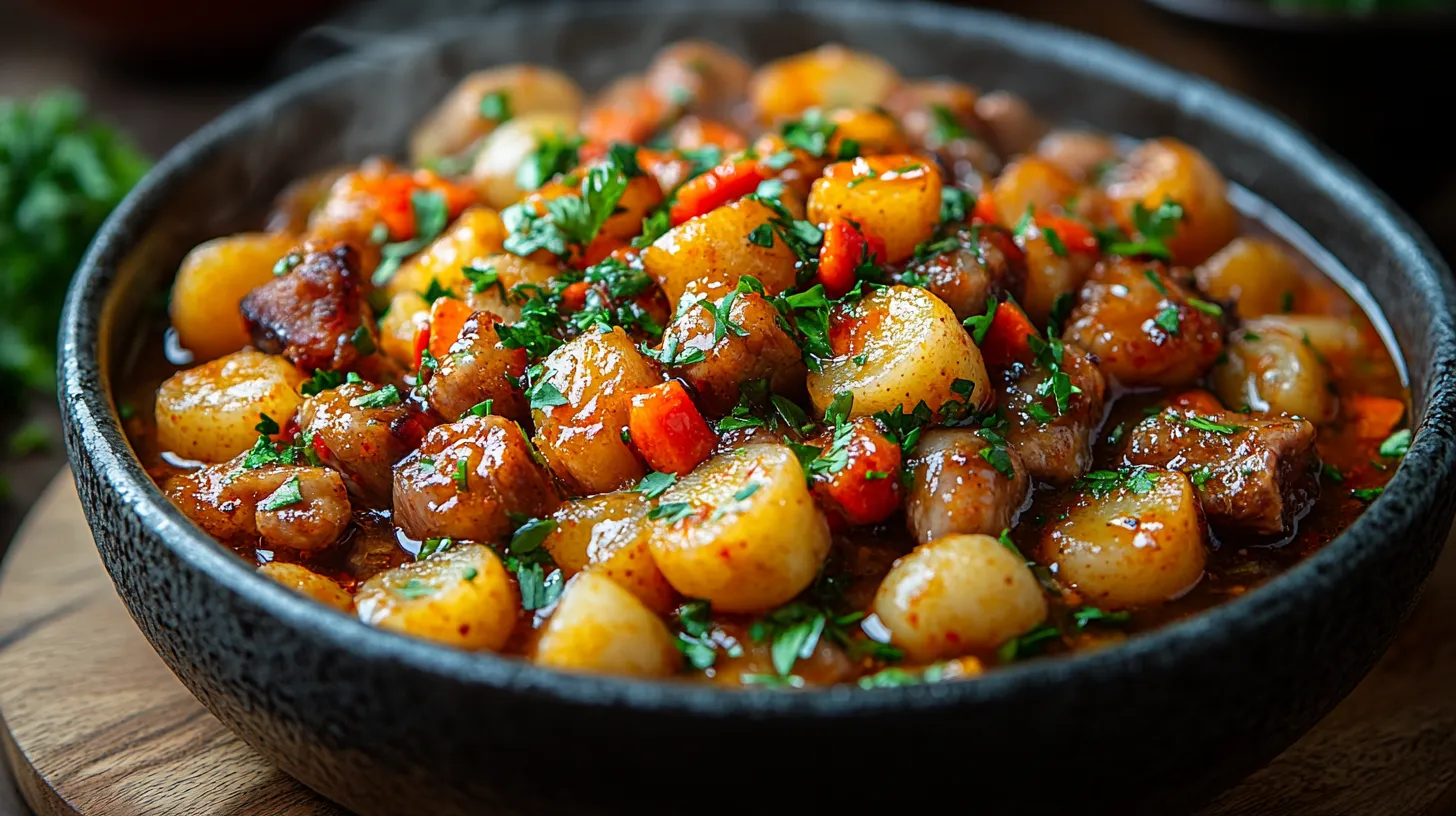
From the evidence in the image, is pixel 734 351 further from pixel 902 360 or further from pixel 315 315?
pixel 315 315

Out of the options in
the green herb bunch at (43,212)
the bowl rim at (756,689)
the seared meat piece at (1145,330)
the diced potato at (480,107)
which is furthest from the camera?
the green herb bunch at (43,212)

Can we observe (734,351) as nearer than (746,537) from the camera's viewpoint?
No

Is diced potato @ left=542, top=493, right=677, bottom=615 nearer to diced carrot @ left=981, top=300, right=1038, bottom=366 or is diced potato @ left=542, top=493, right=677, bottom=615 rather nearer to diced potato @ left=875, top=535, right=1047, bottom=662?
diced potato @ left=875, top=535, right=1047, bottom=662

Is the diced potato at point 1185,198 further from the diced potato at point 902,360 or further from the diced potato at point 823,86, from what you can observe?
the diced potato at point 902,360

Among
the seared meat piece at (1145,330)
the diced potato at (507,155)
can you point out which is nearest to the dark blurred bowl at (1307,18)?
the seared meat piece at (1145,330)

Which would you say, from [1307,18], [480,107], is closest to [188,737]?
[480,107]

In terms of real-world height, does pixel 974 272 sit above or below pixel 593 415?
above

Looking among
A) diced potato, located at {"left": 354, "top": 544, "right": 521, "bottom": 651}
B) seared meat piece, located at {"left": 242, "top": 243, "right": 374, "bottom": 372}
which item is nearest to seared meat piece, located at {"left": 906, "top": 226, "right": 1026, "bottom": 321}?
diced potato, located at {"left": 354, "top": 544, "right": 521, "bottom": 651}

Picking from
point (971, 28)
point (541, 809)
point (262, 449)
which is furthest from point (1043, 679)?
point (971, 28)
